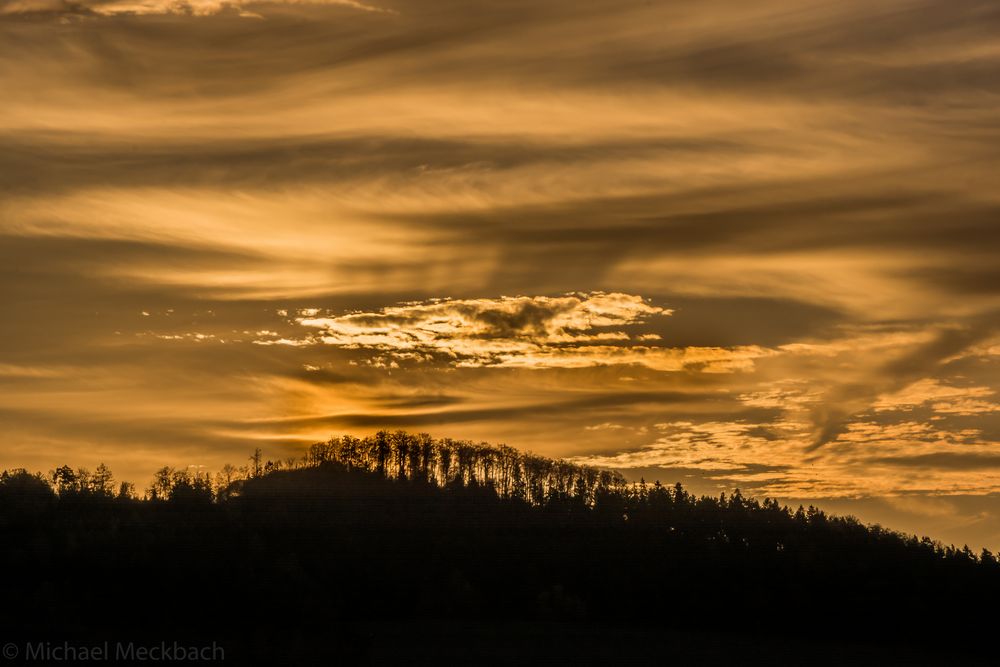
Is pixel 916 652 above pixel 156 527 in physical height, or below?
below

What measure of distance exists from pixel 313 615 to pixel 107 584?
1182 inches

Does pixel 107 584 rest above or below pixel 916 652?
above

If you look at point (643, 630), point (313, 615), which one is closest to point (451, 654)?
point (313, 615)

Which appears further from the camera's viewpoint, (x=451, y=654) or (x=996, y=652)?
(x=996, y=652)

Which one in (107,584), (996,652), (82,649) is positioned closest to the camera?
(82,649)

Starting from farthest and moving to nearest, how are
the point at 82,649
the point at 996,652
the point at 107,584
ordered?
the point at 996,652 → the point at 107,584 → the point at 82,649

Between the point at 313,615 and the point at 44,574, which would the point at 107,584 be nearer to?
the point at 44,574

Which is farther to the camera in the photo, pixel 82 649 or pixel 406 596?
pixel 406 596

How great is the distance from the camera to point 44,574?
579 feet

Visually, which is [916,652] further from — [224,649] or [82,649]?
[82,649]

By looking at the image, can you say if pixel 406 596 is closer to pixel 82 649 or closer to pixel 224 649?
pixel 224 649

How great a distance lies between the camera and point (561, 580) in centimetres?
19725

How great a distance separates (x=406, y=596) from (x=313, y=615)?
655 inches

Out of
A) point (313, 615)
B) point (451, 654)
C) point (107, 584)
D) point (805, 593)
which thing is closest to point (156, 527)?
point (107, 584)
